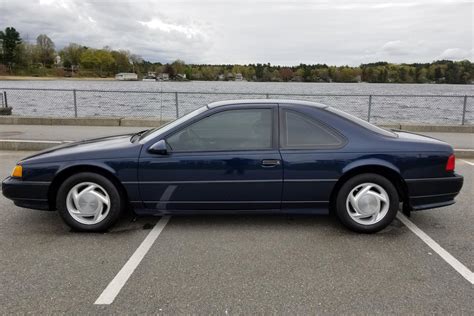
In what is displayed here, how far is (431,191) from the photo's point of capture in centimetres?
384

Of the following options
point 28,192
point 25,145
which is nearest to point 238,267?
point 28,192

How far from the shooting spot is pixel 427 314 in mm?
2498

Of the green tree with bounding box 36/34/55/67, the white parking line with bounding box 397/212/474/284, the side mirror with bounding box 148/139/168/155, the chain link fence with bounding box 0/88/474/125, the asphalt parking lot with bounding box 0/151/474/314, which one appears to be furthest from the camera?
the green tree with bounding box 36/34/55/67

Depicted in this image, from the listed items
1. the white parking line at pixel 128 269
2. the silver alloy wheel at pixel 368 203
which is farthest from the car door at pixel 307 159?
the white parking line at pixel 128 269

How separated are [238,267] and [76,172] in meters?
1.99

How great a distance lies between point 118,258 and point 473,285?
118 inches

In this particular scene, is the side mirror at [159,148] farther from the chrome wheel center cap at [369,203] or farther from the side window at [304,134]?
the chrome wheel center cap at [369,203]

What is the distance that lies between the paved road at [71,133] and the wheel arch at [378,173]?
5674 mm

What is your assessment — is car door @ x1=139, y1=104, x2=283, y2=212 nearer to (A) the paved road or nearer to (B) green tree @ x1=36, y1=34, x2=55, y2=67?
(A) the paved road

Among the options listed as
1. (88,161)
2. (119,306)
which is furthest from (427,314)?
(88,161)

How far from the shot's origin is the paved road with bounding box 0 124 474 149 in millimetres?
9000

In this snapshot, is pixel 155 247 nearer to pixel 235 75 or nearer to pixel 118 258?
pixel 118 258

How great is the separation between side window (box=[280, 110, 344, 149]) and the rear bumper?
0.92m

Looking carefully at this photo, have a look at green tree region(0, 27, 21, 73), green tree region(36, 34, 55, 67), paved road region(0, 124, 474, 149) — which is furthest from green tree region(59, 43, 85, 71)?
paved road region(0, 124, 474, 149)
